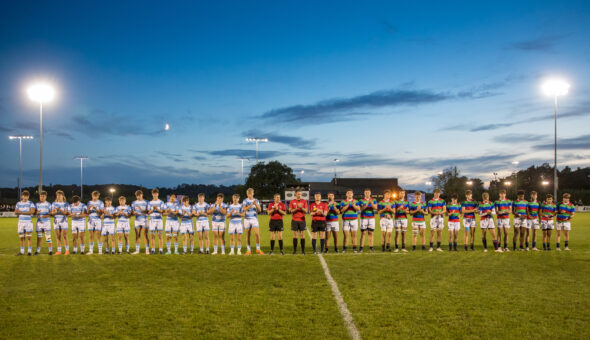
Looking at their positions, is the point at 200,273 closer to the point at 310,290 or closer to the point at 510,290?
the point at 310,290

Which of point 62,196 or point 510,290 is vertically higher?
point 62,196

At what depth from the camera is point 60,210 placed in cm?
1286

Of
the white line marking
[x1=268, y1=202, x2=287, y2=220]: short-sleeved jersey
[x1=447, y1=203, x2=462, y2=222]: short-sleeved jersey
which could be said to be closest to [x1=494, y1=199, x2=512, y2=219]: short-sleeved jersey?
[x1=447, y1=203, x2=462, y2=222]: short-sleeved jersey

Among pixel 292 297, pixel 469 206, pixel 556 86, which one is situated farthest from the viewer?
pixel 556 86

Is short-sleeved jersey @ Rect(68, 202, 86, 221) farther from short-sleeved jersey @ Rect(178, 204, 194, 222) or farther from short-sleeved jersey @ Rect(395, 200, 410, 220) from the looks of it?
short-sleeved jersey @ Rect(395, 200, 410, 220)

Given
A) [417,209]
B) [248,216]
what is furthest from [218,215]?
[417,209]

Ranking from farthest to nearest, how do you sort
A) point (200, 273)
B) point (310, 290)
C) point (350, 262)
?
point (350, 262), point (200, 273), point (310, 290)

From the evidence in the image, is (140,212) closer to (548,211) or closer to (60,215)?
(60,215)

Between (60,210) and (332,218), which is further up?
(60,210)

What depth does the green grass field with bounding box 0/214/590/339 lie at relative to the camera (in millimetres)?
5730

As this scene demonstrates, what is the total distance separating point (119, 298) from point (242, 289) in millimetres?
2124

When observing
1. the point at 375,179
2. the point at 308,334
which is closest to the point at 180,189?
the point at 375,179

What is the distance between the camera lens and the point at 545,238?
548 inches

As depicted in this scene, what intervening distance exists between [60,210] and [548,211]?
48.4 ft
